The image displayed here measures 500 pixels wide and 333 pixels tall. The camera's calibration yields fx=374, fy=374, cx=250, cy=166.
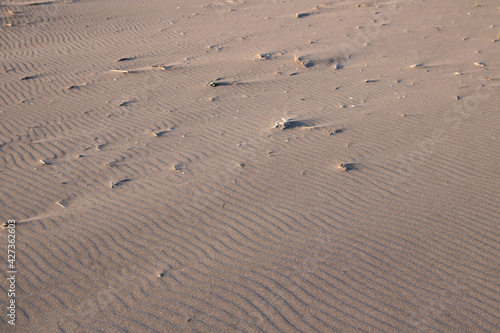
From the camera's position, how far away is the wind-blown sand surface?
3441 mm

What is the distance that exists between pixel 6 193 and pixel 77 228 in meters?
1.36

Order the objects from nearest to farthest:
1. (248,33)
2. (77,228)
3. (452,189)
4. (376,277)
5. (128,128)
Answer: (376,277), (77,228), (452,189), (128,128), (248,33)

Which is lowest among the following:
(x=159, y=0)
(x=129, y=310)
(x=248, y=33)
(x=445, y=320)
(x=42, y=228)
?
(x=445, y=320)

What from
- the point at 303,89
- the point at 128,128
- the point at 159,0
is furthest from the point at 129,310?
the point at 159,0

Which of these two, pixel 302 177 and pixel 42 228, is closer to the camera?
pixel 42 228

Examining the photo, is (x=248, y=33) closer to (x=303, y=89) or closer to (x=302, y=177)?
(x=303, y=89)

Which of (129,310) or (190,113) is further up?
(190,113)

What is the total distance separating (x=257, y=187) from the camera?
495 centimetres

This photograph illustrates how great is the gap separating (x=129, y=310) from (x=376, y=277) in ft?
7.73

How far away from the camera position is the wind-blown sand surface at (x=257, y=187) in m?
3.44

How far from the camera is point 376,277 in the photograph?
3.66m

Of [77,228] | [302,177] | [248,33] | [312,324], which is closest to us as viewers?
[312,324]

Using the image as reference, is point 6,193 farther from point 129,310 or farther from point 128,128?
point 129,310

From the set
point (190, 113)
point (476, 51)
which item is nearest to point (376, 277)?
point (190, 113)
